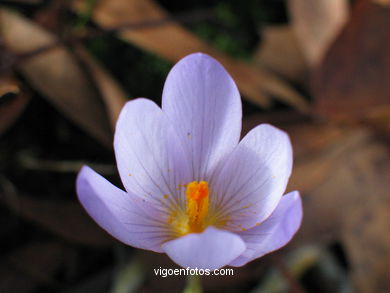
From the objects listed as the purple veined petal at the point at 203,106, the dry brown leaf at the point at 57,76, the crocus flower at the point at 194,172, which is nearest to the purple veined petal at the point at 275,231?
the crocus flower at the point at 194,172

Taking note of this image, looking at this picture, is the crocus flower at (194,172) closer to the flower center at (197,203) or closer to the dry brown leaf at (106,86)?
the flower center at (197,203)

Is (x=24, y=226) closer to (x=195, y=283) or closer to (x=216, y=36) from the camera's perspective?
(x=195, y=283)

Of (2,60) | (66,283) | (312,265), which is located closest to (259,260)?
(312,265)

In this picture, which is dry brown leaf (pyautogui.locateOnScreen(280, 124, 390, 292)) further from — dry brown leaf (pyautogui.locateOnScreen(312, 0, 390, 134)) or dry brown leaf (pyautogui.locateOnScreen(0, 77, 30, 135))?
dry brown leaf (pyautogui.locateOnScreen(0, 77, 30, 135))

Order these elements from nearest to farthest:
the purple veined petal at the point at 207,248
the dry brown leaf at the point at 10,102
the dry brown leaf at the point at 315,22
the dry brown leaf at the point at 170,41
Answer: the purple veined petal at the point at 207,248 < the dry brown leaf at the point at 10,102 < the dry brown leaf at the point at 170,41 < the dry brown leaf at the point at 315,22

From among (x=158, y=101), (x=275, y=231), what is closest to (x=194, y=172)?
(x=275, y=231)

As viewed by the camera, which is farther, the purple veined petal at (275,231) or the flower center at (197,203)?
the flower center at (197,203)

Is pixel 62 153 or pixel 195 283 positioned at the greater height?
pixel 195 283
